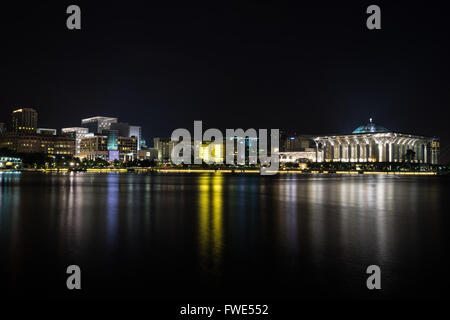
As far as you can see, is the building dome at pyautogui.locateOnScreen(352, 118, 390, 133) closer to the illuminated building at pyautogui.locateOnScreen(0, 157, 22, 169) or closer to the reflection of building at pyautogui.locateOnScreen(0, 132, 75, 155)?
the illuminated building at pyautogui.locateOnScreen(0, 157, 22, 169)

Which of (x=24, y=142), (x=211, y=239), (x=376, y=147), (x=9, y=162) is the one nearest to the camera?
(x=211, y=239)

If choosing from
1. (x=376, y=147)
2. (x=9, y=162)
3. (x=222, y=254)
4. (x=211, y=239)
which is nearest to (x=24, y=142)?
(x=9, y=162)

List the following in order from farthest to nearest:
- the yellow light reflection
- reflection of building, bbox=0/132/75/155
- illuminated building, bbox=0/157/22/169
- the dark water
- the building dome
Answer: reflection of building, bbox=0/132/75/155 < the building dome < illuminated building, bbox=0/157/22/169 < the yellow light reflection < the dark water

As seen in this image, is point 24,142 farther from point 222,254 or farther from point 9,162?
point 222,254

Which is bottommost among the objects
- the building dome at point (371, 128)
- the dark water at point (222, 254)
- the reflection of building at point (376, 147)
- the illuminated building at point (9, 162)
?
the dark water at point (222, 254)

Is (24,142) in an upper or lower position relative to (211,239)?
upper

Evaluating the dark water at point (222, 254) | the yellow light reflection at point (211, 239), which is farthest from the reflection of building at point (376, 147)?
the dark water at point (222, 254)

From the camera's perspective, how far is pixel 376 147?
500 ft

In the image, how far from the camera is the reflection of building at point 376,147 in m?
150

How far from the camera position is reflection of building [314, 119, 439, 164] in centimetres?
15012

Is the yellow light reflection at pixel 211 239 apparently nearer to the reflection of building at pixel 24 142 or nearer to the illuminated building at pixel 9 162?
the illuminated building at pixel 9 162

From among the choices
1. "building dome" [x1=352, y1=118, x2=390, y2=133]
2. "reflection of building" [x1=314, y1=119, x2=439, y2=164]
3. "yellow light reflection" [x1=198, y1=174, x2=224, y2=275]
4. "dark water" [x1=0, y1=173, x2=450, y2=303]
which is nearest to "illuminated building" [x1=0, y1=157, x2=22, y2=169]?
"reflection of building" [x1=314, y1=119, x2=439, y2=164]
